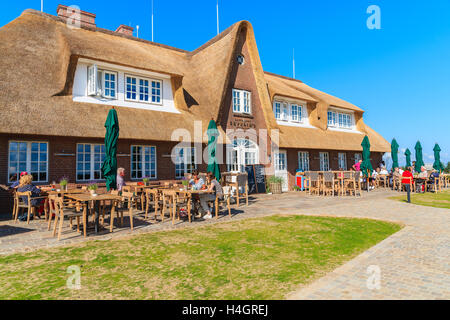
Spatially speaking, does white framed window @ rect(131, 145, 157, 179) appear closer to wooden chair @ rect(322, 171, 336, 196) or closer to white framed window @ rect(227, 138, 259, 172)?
white framed window @ rect(227, 138, 259, 172)

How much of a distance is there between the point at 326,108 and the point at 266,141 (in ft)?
22.7

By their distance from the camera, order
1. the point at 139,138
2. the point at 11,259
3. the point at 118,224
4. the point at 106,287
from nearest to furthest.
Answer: the point at 106,287 < the point at 11,259 < the point at 118,224 < the point at 139,138

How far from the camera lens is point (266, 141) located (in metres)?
18.0

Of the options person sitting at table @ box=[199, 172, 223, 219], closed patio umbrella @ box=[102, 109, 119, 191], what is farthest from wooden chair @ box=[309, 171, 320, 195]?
closed patio umbrella @ box=[102, 109, 119, 191]

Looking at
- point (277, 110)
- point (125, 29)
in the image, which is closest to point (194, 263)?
point (277, 110)

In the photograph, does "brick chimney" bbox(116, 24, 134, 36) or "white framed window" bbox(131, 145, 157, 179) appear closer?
"white framed window" bbox(131, 145, 157, 179)

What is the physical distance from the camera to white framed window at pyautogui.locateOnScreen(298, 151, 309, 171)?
67.2 ft

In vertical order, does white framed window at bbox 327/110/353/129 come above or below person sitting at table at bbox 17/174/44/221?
above

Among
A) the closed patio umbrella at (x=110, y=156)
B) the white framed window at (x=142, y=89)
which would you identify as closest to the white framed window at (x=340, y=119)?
the white framed window at (x=142, y=89)

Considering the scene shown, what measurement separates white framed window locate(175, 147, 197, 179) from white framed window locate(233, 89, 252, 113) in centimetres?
399

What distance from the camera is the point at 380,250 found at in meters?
5.58

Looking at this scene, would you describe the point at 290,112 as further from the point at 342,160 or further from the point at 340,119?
the point at 342,160

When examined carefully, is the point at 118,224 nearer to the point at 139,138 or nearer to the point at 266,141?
the point at 139,138
